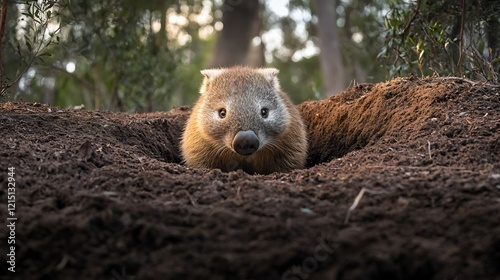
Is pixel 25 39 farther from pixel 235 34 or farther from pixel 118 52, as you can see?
pixel 235 34

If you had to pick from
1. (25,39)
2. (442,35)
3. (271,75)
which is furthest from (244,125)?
(25,39)

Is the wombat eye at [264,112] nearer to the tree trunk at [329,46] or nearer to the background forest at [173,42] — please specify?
the background forest at [173,42]

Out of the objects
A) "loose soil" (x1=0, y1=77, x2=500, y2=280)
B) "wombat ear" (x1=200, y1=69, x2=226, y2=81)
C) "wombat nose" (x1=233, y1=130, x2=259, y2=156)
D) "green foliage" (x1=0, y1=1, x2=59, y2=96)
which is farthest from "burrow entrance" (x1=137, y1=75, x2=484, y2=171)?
"green foliage" (x1=0, y1=1, x2=59, y2=96)

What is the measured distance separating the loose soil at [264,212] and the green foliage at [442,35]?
58.5 inches

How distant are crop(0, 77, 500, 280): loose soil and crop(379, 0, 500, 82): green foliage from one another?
148cm

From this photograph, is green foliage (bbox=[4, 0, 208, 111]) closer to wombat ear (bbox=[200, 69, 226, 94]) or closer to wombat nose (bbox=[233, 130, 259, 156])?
wombat ear (bbox=[200, 69, 226, 94])

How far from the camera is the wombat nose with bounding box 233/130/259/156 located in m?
5.21

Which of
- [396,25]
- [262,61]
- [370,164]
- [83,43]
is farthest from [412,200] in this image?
[262,61]

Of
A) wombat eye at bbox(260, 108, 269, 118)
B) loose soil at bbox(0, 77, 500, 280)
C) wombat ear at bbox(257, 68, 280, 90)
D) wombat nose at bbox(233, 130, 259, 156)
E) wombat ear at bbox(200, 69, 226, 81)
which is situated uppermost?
wombat ear at bbox(200, 69, 226, 81)

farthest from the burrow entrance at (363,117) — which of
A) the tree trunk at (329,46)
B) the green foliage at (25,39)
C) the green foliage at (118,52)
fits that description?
the tree trunk at (329,46)

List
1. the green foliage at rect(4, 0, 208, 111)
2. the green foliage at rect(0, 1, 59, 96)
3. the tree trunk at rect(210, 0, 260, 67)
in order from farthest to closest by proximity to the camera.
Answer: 1. the tree trunk at rect(210, 0, 260, 67)
2. the green foliage at rect(4, 0, 208, 111)
3. the green foliage at rect(0, 1, 59, 96)

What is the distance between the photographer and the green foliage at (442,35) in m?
6.14

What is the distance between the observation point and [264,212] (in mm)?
3174

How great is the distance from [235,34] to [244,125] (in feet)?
33.9
